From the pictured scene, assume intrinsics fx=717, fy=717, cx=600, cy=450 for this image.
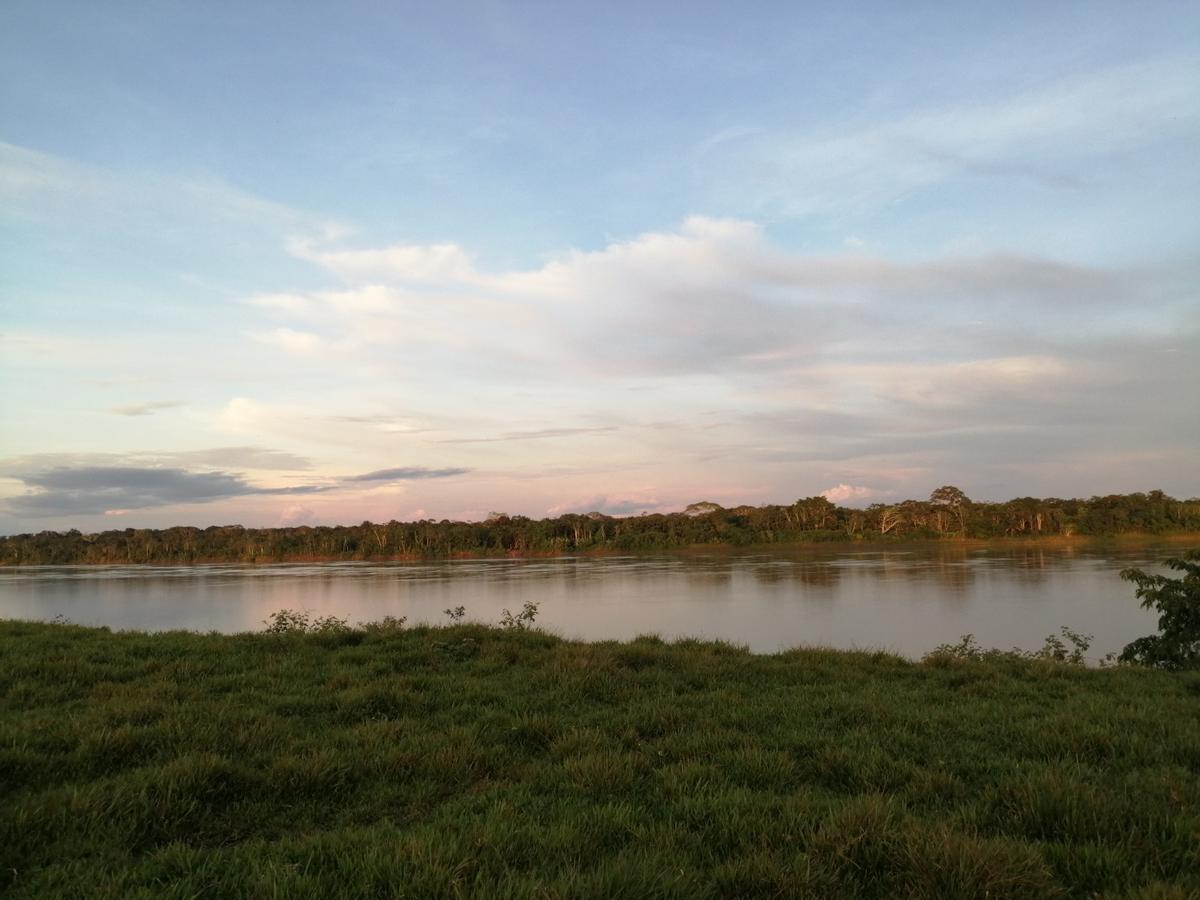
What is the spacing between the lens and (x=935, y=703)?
19.6ft

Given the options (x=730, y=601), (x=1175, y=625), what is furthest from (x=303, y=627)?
(x=730, y=601)

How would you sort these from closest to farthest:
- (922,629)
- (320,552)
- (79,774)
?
(79,774)
(922,629)
(320,552)

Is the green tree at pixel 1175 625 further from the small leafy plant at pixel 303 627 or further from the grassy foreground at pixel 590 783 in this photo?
the small leafy plant at pixel 303 627

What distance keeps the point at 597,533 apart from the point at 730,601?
71.2 m

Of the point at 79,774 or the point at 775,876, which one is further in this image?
the point at 79,774

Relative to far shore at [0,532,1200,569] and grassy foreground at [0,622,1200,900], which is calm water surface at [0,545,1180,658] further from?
far shore at [0,532,1200,569]

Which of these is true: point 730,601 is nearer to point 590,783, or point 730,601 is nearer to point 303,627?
point 303,627

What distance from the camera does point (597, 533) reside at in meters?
99.2

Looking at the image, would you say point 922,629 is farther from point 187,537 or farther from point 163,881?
point 187,537

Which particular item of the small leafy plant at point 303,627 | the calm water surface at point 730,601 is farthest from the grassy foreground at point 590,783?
the calm water surface at point 730,601

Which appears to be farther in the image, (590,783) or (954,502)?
(954,502)

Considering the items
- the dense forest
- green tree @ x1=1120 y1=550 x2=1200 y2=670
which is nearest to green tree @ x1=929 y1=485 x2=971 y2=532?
the dense forest

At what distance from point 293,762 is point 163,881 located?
4.17 ft

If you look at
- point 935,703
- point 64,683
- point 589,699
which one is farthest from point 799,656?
point 64,683
